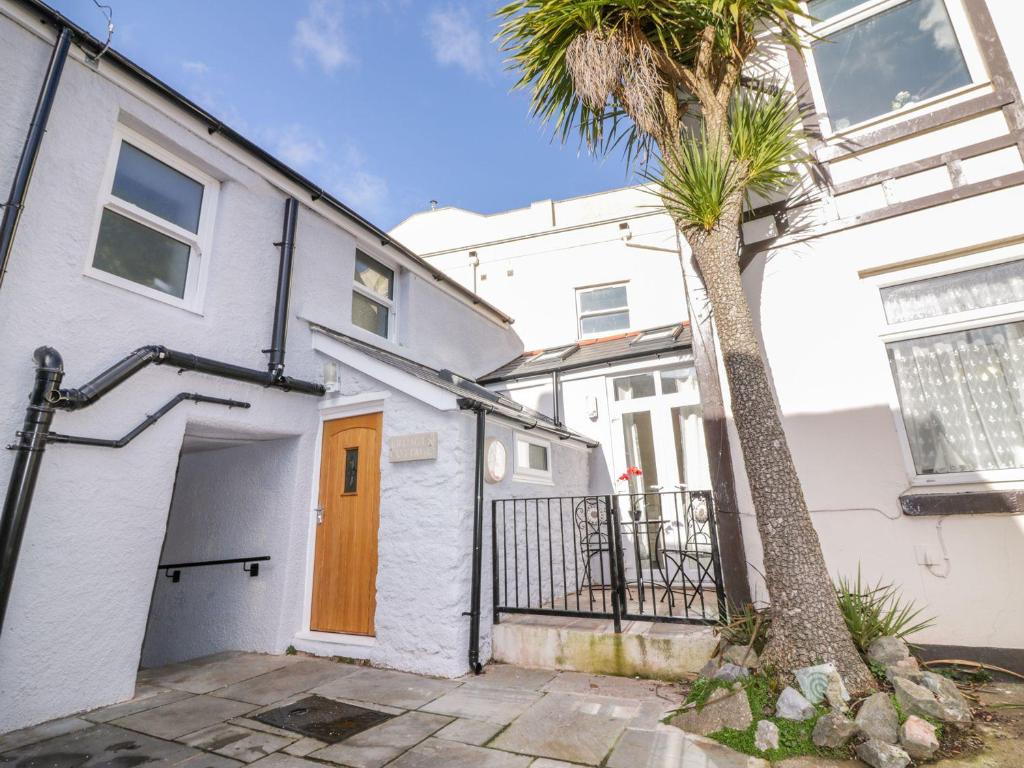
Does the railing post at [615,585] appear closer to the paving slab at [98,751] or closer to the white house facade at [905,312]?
the white house facade at [905,312]

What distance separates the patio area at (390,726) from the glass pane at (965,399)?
2826 millimetres

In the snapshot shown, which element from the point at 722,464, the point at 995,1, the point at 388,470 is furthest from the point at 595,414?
the point at 995,1

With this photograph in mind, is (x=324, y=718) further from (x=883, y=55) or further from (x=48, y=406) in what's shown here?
(x=883, y=55)

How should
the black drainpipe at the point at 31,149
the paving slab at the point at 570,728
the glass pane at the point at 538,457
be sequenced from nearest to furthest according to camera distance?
the paving slab at the point at 570,728, the black drainpipe at the point at 31,149, the glass pane at the point at 538,457

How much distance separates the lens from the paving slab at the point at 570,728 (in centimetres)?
273

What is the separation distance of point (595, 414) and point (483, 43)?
498 centimetres

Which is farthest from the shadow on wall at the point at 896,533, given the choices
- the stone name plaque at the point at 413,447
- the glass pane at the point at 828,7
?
the glass pane at the point at 828,7

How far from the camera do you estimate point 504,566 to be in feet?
15.8

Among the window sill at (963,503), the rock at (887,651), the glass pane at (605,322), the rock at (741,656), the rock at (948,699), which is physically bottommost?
the rock at (948,699)

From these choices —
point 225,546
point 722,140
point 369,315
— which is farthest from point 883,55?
point 225,546

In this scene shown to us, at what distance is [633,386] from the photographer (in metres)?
7.43

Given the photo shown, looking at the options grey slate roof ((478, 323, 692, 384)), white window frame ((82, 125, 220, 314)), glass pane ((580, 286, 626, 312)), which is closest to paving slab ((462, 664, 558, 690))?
white window frame ((82, 125, 220, 314))

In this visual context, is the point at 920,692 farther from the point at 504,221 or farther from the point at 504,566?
the point at 504,221

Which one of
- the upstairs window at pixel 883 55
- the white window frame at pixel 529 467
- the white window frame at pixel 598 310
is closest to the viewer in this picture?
the upstairs window at pixel 883 55
